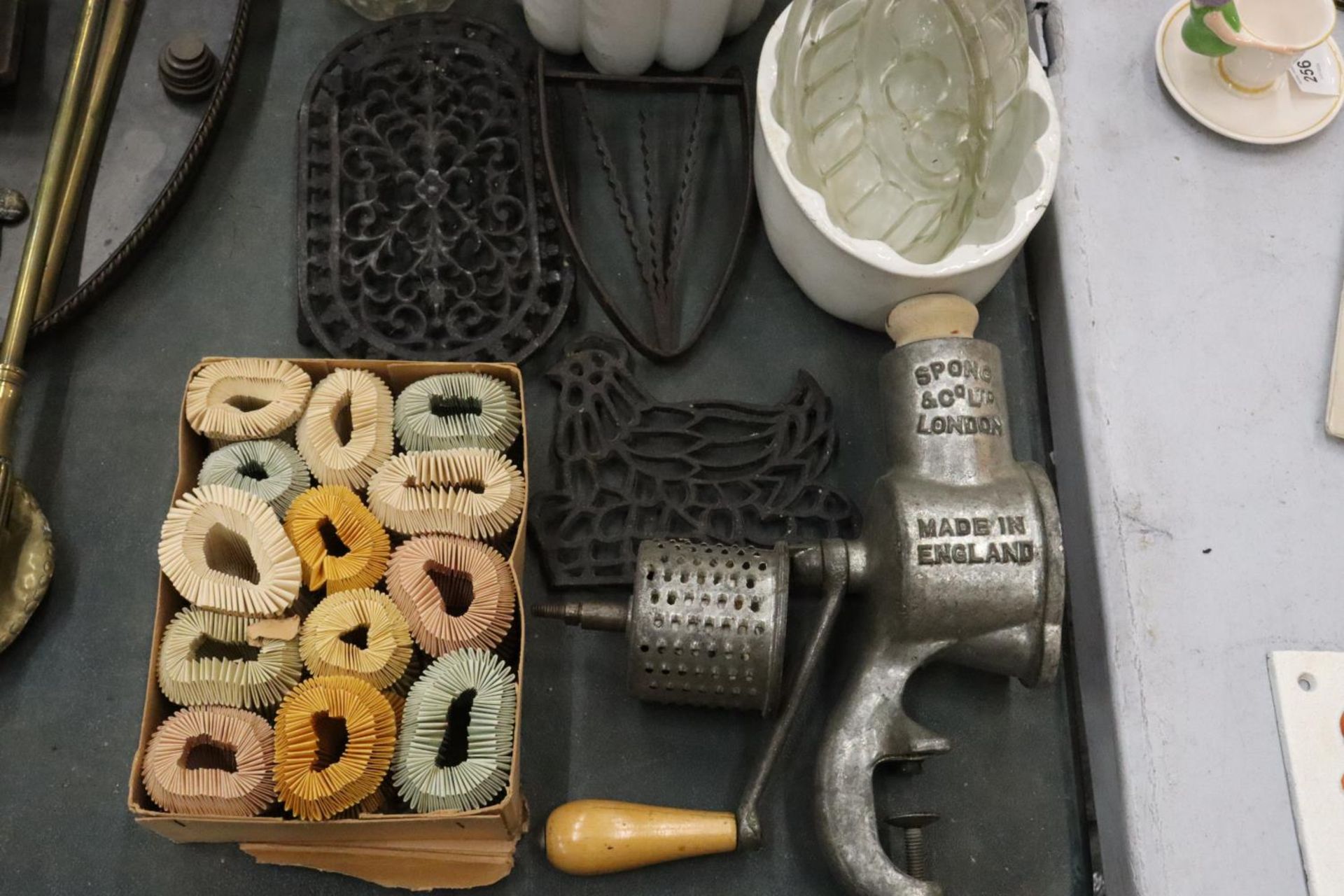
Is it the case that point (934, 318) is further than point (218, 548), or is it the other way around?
point (934, 318)

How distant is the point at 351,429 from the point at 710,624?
0.39 meters

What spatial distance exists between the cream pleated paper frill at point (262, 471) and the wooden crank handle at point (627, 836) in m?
0.39

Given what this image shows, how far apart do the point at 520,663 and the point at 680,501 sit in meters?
0.28

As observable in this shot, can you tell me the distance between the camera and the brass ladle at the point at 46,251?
3.44 feet

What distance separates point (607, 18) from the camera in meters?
1.19

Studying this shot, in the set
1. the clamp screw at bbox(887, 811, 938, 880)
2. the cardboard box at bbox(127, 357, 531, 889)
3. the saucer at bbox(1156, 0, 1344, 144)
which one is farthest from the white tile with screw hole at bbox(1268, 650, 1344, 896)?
the cardboard box at bbox(127, 357, 531, 889)

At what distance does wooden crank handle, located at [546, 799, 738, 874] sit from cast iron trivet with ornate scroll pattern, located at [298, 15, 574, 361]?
1.59 ft

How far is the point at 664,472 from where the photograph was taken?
3.71ft

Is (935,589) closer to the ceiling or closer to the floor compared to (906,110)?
closer to the floor

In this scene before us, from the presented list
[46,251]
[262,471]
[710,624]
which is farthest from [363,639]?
[46,251]

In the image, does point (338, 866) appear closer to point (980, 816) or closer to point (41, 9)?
point (980, 816)

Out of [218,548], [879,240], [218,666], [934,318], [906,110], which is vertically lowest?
[218,666]

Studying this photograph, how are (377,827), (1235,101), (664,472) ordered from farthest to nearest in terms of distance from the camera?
(1235,101), (664,472), (377,827)

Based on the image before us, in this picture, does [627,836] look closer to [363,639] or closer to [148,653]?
[363,639]
